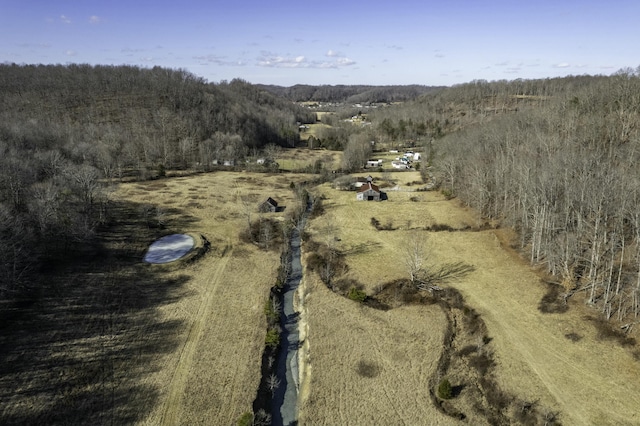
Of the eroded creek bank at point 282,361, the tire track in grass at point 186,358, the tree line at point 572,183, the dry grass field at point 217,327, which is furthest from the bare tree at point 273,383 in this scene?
the tree line at point 572,183

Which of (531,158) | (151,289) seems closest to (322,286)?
(151,289)

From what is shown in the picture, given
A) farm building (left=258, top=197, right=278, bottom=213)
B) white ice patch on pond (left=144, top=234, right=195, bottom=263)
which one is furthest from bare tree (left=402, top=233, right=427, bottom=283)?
white ice patch on pond (left=144, top=234, right=195, bottom=263)

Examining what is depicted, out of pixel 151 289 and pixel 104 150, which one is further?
pixel 104 150

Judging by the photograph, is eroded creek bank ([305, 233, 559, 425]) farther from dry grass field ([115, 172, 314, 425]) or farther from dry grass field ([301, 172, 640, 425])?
dry grass field ([115, 172, 314, 425])

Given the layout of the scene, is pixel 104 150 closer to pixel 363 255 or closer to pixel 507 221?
A: pixel 363 255

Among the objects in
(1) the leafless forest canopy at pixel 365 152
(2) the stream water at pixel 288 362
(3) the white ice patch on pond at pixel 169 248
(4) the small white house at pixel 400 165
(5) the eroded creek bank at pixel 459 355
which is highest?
(1) the leafless forest canopy at pixel 365 152

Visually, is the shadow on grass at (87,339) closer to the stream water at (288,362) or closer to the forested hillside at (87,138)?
the forested hillside at (87,138)
